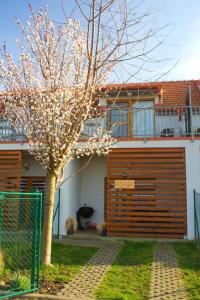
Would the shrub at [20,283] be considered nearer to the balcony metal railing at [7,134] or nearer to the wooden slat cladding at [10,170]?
the wooden slat cladding at [10,170]

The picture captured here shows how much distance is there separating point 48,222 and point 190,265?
11.3ft

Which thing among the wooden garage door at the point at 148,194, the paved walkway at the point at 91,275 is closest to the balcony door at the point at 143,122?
the wooden garage door at the point at 148,194

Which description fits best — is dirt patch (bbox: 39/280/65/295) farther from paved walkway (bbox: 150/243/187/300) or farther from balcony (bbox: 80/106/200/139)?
balcony (bbox: 80/106/200/139)

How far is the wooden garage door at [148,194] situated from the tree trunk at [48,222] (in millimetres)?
5046

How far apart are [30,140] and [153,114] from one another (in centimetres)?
785

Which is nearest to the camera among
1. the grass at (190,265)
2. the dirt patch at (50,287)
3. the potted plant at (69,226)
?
the dirt patch at (50,287)

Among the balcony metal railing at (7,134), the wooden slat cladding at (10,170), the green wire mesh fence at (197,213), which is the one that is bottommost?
the green wire mesh fence at (197,213)

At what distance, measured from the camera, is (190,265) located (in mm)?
8078

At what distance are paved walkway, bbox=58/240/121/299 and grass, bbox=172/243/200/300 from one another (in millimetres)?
1695

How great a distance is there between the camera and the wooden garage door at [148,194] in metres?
12.3

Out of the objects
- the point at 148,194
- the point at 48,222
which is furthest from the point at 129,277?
the point at 148,194

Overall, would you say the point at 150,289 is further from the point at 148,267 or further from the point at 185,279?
the point at 148,267

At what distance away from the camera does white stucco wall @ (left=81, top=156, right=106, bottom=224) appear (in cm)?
→ 1512

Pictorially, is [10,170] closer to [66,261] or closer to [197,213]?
[66,261]
